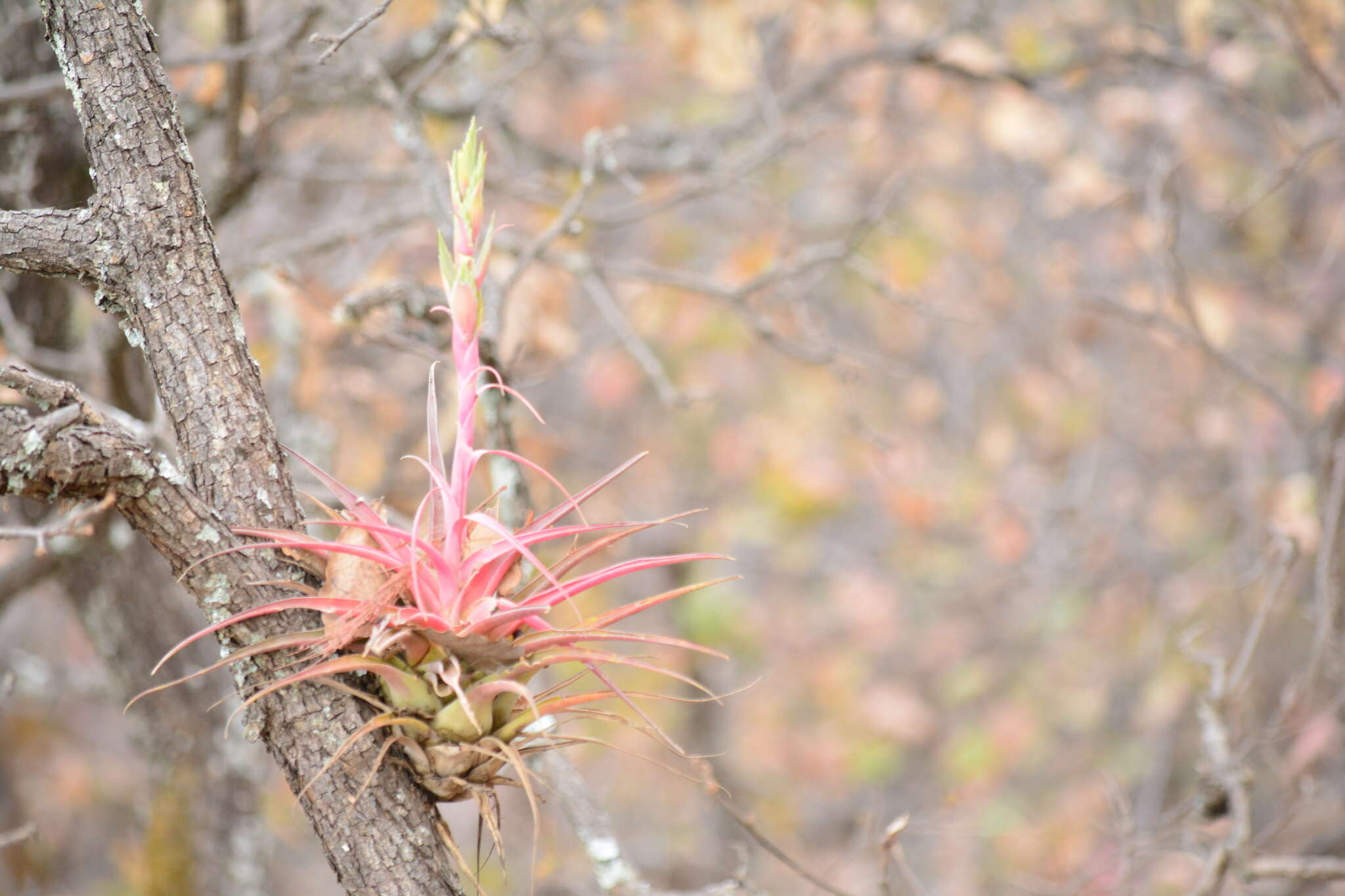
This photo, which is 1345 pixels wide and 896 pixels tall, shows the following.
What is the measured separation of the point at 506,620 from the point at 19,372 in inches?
23.1

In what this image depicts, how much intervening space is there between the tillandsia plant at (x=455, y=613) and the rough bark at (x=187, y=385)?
0.14ft

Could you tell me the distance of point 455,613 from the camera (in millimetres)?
1253

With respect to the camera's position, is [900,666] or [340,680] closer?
[340,680]

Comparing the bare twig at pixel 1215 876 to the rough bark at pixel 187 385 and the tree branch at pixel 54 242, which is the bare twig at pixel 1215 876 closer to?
the rough bark at pixel 187 385

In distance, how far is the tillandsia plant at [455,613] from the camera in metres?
1.21

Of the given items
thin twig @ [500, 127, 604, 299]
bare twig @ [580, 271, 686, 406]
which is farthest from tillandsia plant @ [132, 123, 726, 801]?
bare twig @ [580, 271, 686, 406]

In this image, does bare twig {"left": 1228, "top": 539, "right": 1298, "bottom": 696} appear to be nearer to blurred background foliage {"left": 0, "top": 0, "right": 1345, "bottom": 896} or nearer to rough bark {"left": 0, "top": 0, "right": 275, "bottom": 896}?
blurred background foliage {"left": 0, "top": 0, "right": 1345, "bottom": 896}

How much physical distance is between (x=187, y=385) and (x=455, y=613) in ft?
1.39

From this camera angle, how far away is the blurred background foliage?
2.79m

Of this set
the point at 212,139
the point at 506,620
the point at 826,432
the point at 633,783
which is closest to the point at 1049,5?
the point at 826,432

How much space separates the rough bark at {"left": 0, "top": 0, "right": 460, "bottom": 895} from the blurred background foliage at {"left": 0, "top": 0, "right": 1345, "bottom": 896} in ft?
1.61

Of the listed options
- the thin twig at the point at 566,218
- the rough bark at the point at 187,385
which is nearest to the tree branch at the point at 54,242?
the rough bark at the point at 187,385

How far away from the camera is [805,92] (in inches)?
141

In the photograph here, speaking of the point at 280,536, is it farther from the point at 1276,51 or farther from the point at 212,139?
the point at 1276,51
